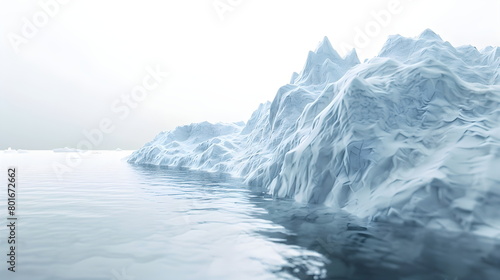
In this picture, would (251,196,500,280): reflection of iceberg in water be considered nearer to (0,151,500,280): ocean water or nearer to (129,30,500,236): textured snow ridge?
(0,151,500,280): ocean water

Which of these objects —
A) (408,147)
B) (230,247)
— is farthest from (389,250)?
(408,147)

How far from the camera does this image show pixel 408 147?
530 inches

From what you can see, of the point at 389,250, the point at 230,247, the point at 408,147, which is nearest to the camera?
the point at 389,250

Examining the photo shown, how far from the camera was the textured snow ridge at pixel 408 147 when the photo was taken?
10406 millimetres

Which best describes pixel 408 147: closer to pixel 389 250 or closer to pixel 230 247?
pixel 389 250

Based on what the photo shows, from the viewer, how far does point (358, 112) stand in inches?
616

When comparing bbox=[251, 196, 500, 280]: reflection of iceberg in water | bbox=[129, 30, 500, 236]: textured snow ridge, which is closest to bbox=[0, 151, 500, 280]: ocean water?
bbox=[251, 196, 500, 280]: reflection of iceberg in water

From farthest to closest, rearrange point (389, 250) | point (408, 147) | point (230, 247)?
Answer: point (408, 147) → point (230, 247) → point (389, 250)

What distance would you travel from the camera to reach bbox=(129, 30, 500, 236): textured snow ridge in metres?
10.4

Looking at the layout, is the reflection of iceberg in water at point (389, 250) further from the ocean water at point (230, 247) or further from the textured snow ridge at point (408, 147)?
the textured snow ridge at point (408, 147)

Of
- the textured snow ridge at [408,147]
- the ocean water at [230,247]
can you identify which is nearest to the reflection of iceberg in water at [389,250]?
the ocean water at [230,247]

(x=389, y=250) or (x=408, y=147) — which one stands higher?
(x=408, y=147)

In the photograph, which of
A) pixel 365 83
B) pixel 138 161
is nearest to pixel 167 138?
pixel 138 161

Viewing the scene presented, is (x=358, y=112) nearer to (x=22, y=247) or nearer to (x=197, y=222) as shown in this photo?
(x=197, y=222)
